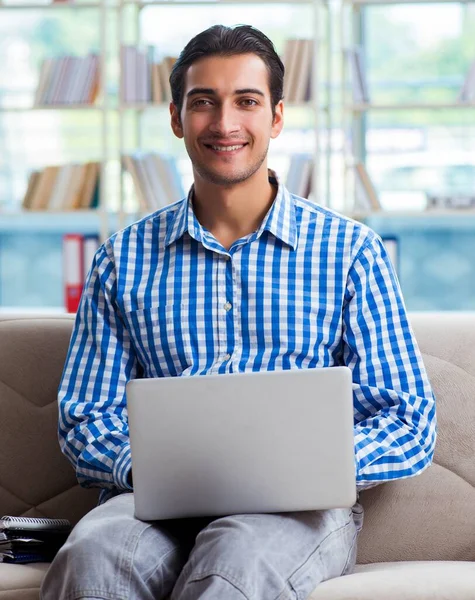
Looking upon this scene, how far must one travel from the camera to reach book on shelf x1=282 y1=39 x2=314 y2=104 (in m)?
4.09

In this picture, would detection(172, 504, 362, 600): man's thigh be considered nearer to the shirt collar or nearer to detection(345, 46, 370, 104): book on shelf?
the shirt collar

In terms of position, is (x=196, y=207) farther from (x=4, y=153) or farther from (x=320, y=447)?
(x=4, y=153)

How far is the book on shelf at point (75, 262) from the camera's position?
4172 millimetres

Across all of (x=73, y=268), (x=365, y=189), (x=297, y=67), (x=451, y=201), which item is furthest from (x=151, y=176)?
(x=451, y=201)

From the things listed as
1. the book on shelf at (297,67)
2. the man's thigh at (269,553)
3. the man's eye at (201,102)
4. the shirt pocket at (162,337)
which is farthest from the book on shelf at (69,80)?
the man's thigh at (269,553)

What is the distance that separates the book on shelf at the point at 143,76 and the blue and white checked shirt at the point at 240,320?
2369 millimetres

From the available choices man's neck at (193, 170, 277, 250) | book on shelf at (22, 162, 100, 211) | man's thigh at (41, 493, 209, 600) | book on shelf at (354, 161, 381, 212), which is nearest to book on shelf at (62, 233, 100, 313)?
book on shelf at (22, 162, 100, 211)

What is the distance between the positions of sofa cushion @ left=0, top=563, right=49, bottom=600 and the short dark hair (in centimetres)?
95

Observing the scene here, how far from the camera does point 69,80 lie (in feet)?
14.0

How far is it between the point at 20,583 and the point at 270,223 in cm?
78

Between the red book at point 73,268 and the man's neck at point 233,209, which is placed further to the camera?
the red book at point 73,268

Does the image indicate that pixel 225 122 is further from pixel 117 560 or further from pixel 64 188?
pixel 64 188

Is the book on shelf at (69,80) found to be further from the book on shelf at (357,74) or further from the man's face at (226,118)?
the man's face at (226,118)

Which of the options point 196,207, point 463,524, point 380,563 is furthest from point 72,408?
point 463,524
